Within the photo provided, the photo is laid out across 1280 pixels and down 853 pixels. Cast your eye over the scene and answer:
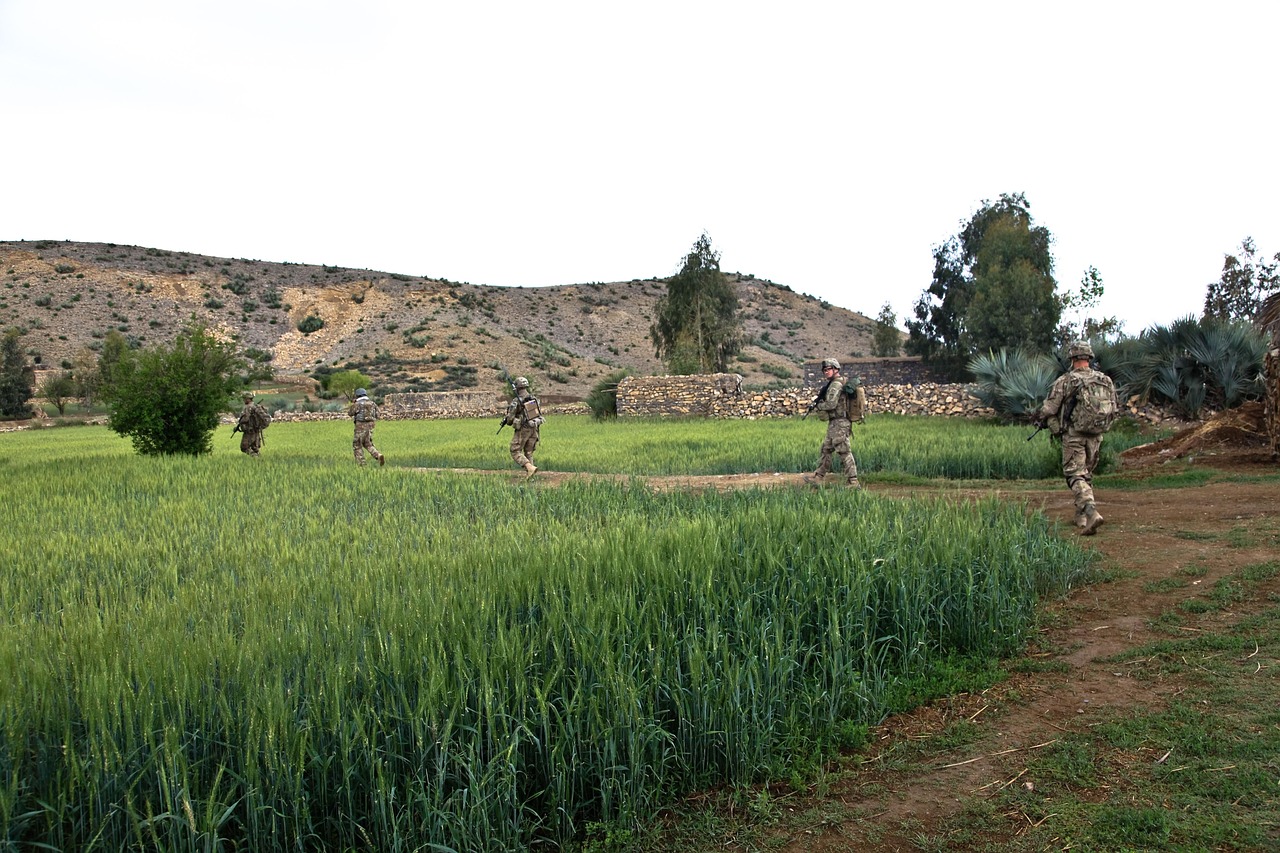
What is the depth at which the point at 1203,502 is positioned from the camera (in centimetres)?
966

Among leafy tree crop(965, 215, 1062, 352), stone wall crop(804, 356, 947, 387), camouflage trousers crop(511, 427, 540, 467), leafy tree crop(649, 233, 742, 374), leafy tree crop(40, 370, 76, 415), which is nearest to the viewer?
camouflage trousers crop(511, 427, 540, 467)

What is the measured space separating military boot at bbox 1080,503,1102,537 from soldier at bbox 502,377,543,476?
9.00 m

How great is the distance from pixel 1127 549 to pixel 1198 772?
4.71m

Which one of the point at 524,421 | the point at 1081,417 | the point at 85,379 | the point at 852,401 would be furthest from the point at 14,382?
the point at 1081,417

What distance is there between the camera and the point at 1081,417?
355 inches

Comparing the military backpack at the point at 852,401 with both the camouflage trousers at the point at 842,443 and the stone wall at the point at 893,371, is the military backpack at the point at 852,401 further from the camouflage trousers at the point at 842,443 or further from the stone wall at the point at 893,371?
the stone wall at the point at 893,371

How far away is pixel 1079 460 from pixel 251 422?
1655 cm

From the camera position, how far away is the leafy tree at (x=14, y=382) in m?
42.7

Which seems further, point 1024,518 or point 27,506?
point 27,506

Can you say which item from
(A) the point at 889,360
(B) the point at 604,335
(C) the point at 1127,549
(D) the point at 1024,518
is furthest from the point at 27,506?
(B) the point at 604,335

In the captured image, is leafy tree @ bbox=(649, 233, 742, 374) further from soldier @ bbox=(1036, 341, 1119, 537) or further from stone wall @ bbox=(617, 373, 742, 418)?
soldier @ bbox=(1036, 341, 1119, 537)

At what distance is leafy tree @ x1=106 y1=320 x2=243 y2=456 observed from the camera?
1788cm

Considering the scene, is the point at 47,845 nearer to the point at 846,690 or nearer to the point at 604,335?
the point at 846,690

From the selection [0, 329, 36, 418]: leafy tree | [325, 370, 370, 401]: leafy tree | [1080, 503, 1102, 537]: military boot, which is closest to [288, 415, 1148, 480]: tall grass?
[1080, 503, 1102, 537]: military boot
